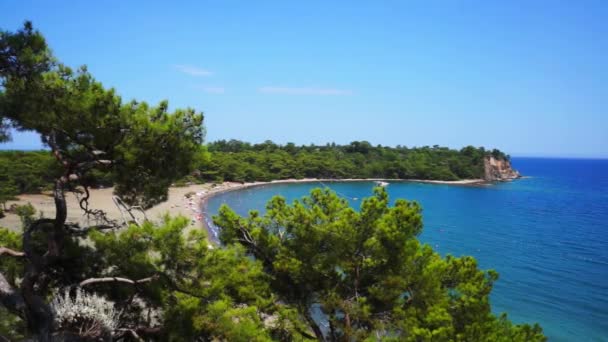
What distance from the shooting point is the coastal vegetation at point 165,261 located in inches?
Result: 188

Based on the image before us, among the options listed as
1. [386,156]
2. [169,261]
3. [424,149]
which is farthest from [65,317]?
[424,149]

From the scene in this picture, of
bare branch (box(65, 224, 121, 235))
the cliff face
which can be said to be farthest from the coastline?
the cliff face

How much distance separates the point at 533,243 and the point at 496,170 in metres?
62.4

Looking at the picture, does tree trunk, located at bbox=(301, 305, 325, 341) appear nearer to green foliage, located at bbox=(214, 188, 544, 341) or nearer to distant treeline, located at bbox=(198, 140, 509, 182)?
green foliage, located at bbox=(214, 188, 544, 341)

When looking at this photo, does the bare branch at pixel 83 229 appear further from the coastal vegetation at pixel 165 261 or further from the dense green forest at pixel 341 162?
the dense green forest at pixel 341 162

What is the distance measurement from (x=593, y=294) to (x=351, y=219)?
19550 mm

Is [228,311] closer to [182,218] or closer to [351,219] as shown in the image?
[182,218]

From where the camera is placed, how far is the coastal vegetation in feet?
15.7

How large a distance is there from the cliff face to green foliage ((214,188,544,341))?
8564 cm

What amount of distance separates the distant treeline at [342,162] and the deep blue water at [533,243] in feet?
28.6

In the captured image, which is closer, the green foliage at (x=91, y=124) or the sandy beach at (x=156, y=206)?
the green foliage at (x=91, y=124)

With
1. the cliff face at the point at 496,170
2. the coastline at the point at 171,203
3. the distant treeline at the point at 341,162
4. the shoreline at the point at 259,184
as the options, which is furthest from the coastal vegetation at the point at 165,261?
the cliff face at the point at 496,170

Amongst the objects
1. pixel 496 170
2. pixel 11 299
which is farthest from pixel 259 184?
pixel 11 299

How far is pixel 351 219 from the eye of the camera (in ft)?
24.2
